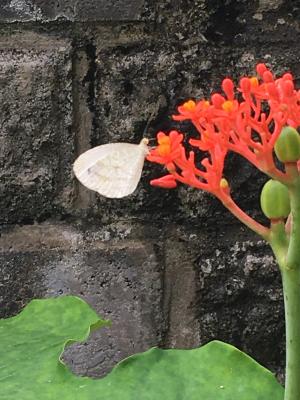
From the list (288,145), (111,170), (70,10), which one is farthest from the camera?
(70,10)

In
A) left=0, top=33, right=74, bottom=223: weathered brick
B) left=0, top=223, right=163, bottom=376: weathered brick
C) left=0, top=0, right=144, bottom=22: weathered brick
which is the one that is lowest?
left=0, top=223, right=163, bottom=376: weathered brick

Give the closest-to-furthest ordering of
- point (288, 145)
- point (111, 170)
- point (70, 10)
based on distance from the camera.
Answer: point (288, 145) < point (111, 170) < point (70, 10)

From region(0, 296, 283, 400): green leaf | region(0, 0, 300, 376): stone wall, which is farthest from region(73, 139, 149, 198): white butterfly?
region(0, 0, 300, 376): stone wall

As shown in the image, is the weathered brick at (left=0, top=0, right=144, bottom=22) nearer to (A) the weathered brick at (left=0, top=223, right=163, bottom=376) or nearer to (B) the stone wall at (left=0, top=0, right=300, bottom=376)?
(B) the stone wall at (left=0, top=0, right=300, bottom=376)

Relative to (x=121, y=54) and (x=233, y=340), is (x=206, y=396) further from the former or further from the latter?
(x=121, y=54)

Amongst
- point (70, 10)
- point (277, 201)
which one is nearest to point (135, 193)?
point (70, 10)

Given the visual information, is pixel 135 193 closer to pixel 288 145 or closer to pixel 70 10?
pixel 70 10

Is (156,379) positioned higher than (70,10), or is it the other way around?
(70,10)
